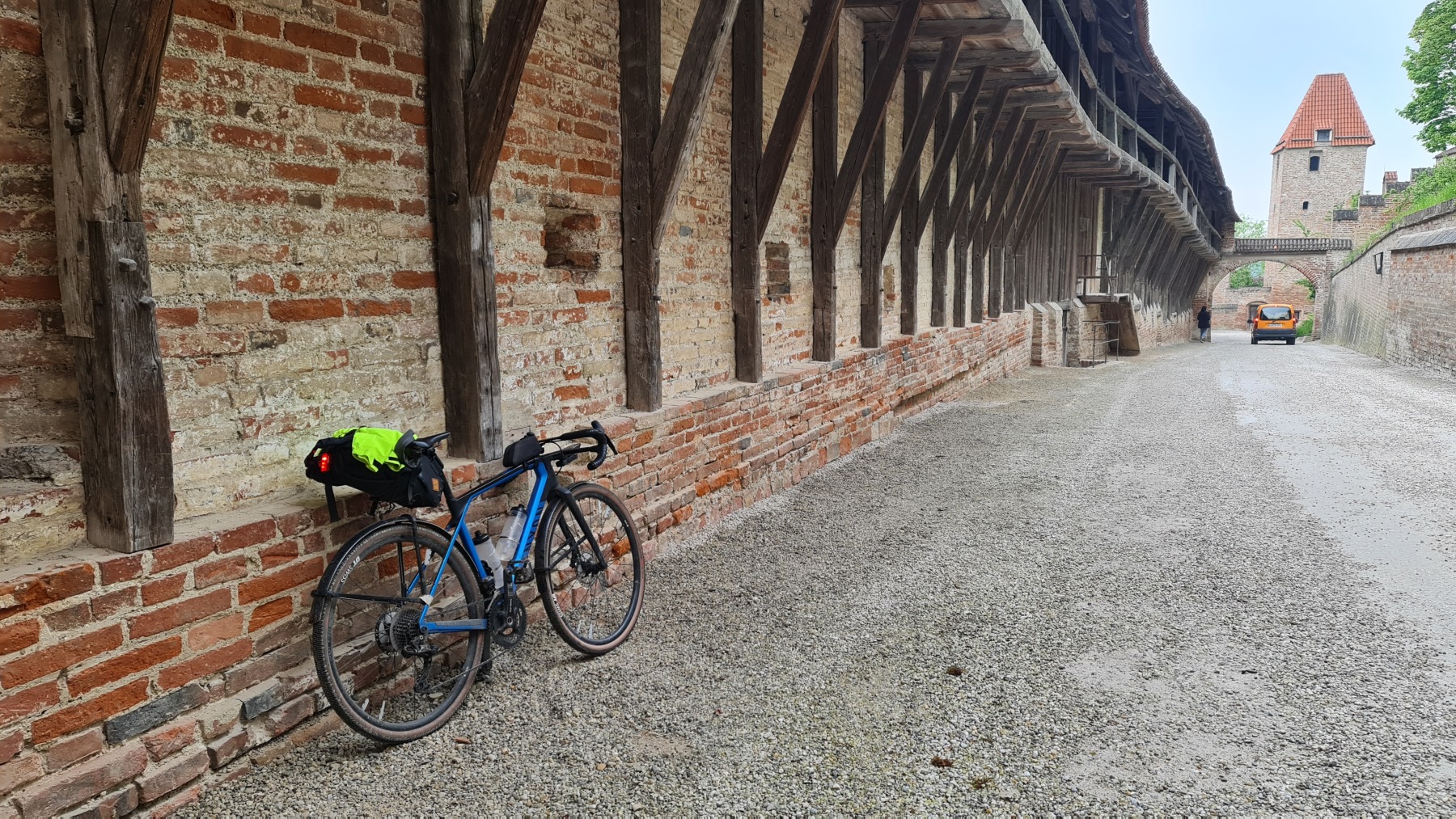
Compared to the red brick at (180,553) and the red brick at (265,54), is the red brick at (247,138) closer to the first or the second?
the red brick at (265,54)

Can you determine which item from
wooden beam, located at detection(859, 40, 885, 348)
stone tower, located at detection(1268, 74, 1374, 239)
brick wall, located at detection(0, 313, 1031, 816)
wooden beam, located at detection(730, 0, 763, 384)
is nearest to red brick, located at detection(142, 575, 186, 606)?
brick wall, located at detection(0, 313, 1031, 816)

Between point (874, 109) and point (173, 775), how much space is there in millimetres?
5931

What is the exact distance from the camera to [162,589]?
232cm

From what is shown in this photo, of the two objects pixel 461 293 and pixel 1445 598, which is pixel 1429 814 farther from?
pixel 461 293

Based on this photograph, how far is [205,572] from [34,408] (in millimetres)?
580

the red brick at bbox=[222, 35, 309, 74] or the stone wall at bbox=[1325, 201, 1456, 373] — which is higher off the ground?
the red brick at bbox=[222, 35, 309, 74]

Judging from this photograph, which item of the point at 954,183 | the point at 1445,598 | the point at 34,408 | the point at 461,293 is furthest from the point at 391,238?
the point at 954,183

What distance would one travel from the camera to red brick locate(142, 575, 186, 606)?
7.50 ft

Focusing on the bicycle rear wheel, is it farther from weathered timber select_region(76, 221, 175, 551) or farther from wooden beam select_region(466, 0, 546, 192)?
wooden beam select_region(466, 0, 546, 192)

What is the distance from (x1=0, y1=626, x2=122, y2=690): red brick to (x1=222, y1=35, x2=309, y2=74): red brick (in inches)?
64.3

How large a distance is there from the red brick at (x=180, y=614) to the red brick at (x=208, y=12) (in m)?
1.56

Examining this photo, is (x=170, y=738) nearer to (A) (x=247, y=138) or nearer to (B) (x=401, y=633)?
(B) (x=401, y=633)

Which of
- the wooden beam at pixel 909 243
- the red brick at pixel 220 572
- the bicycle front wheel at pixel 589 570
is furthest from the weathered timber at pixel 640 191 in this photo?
the wooden beam at pixel 909 243


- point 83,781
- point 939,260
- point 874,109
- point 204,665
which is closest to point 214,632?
point 204,665
